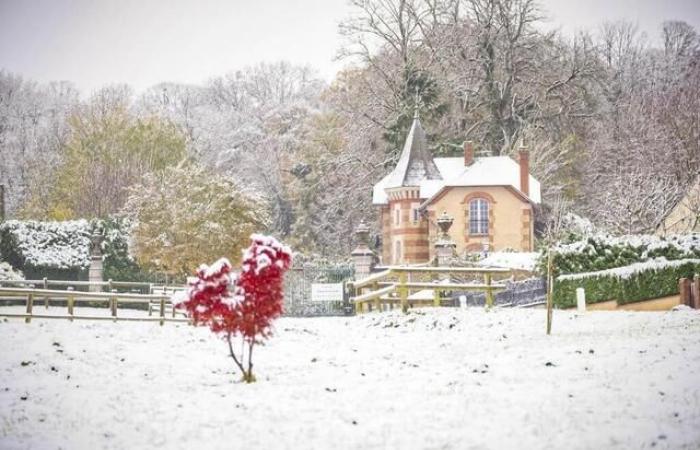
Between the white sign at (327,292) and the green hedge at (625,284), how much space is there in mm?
14356

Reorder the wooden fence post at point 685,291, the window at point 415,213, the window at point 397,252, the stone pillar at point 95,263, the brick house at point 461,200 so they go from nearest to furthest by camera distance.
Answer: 1. the wooden fence post at point 685,291
2. the stone pillar at point 95,263
3. the brick house at point 461,200
4. the window at point 415,213
5. the window at point 397,252

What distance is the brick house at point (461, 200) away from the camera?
41.1m

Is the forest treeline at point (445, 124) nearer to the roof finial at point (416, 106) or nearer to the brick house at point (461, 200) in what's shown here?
the roof finial at point (416, 106)

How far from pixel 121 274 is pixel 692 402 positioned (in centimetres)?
3522

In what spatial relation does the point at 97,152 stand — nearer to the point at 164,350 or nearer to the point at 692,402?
the point at 164,350

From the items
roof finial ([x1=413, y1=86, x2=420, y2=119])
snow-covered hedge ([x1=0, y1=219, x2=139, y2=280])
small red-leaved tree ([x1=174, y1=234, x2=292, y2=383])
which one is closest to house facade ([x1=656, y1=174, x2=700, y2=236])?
roof finial ([x1=413, y1=86, x2=420, y2=119])

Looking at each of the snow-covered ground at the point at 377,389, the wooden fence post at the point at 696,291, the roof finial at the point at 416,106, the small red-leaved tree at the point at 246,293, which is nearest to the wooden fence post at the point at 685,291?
the wooden fence post at the point at 696,291

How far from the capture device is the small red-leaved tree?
13289 millimetres

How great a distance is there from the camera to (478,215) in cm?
4156

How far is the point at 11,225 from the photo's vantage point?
A: 132 ft

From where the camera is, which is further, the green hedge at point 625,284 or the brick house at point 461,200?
the brick house at point 461,200

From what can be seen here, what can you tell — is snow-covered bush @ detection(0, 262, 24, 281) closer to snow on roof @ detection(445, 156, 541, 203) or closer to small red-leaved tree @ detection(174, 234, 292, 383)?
snow on roof @ detection(445, 156, 541, 203)

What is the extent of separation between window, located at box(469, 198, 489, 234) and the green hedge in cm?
2011

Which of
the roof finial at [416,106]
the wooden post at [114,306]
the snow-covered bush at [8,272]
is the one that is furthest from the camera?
the roof finial at [416,106]
